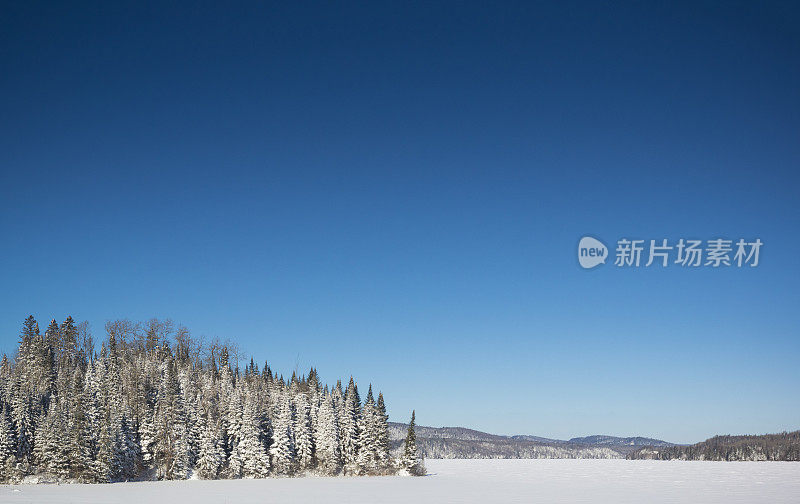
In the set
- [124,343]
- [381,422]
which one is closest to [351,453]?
[381,422]

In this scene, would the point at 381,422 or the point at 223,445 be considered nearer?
the point at 223,445

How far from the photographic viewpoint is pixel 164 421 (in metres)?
93.4

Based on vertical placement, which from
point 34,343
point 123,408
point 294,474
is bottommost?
point 294,474

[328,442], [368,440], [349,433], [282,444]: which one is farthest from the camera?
[368,440]

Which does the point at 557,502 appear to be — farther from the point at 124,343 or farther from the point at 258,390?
the point at 124,343

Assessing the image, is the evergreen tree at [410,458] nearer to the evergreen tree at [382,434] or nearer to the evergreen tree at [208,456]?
the evergreen tree at [382,434]

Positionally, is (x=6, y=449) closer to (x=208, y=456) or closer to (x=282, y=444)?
(x=208, y=456)

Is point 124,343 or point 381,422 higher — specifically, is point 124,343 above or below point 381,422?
above

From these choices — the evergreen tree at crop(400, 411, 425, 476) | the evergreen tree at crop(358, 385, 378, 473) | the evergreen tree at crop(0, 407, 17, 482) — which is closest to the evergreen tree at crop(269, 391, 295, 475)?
the evergreen tree at crop(358, 385, 378, 473)

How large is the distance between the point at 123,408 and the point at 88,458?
12.8 m

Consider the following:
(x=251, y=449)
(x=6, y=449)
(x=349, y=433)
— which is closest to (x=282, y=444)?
(x=251, y=449)

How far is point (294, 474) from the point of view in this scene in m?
106

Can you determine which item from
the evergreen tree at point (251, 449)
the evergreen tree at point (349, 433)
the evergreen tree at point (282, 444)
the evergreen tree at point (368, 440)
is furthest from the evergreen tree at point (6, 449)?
the evergreen tree at point (368, 440)

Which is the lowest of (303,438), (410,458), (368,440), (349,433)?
(410,458)
